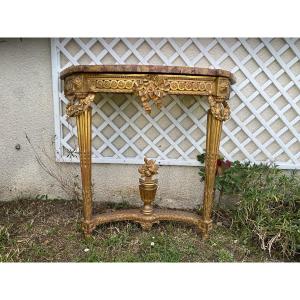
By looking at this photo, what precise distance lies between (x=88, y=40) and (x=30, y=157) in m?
0.97

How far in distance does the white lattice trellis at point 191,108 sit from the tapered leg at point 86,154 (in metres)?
0.58

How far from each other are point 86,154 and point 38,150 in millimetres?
833

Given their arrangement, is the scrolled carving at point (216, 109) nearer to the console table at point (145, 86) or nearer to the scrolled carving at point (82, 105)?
the console table at point (145, 86)

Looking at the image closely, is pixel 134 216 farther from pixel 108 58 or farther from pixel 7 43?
pixel 7 43

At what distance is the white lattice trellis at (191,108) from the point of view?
235 centimetres

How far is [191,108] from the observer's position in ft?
7.96

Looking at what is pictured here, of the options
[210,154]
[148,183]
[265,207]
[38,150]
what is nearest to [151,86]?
[210,154]

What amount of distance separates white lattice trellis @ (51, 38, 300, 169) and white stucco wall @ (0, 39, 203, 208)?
3.7 inches

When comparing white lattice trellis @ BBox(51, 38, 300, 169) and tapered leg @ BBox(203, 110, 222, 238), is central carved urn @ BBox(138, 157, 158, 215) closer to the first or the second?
tapered leg @ BBox(203, 110, 222, 238)

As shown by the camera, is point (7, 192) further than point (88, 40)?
Yes

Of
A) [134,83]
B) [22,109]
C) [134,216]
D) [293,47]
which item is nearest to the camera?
[134,83]

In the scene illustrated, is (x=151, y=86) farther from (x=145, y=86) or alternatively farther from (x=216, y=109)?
(x=216, y=109)

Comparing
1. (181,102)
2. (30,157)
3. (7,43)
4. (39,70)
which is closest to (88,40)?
(39,70)

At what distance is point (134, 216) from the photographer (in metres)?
2.05
